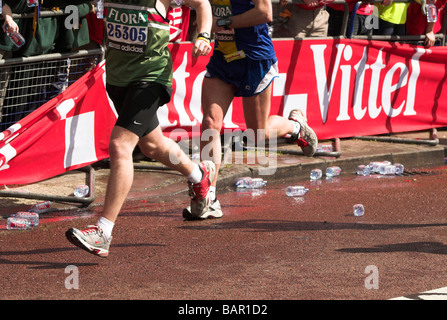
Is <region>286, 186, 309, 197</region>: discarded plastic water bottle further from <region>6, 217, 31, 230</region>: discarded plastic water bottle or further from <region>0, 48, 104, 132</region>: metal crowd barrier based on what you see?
<region>6, 217, 31, 230</region>: discarded plastic water bottle

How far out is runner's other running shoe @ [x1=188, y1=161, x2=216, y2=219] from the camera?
709 centimetres

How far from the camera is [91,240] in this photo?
5.87m

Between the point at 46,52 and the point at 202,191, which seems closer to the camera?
the point at 202,191

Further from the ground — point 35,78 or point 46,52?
point 46,52

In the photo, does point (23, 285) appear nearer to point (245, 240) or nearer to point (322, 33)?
point (245, 240)

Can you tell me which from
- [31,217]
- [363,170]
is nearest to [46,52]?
[31,217]

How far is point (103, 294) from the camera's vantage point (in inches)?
207

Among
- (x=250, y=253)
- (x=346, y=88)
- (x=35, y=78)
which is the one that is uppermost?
(x=35, y=78)

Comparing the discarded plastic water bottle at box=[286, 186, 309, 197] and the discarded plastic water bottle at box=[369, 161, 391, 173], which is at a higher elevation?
the discarded plastic water bottle at box=[286, 186, 309, 197]

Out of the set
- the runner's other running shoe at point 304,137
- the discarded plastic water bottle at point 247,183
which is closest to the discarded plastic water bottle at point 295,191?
the runner's other running shoe at point 304,137

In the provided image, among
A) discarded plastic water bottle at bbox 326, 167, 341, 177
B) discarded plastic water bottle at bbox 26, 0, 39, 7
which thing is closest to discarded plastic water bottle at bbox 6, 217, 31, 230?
discarded plastic water bottle at bbox 26, 0, 39, 7

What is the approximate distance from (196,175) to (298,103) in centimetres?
332

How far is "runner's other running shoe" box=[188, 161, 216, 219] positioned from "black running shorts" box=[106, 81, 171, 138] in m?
0.90

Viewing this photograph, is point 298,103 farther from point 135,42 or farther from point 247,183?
point 135,42
